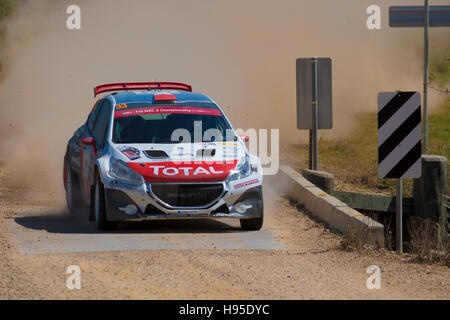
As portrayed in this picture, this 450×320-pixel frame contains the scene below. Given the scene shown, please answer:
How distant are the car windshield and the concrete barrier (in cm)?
160

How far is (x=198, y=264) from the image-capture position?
386 inches

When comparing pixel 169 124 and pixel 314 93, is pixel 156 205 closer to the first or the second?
pixel 169 124

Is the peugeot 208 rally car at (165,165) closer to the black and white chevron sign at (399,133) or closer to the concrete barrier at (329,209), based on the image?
the concrete barrier at (329,209)

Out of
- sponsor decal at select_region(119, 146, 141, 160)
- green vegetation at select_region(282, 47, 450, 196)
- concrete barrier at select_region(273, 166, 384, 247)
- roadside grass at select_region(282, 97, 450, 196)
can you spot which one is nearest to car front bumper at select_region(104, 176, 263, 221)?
sponsor decal at select_region(119, 146, 141, 160)

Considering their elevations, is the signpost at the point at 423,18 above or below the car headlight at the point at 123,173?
above

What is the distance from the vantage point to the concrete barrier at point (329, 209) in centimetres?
1130

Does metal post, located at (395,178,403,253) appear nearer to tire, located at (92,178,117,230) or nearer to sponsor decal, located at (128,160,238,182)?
sponsor decal, located at (128,160,238,182)

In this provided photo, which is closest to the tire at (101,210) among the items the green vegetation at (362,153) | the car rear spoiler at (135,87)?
the car rear spoiler at (135,87)

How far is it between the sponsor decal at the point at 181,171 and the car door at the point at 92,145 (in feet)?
→ 2.69

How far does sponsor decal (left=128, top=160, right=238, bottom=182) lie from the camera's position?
1143 centimetres

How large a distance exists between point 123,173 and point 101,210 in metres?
0.52

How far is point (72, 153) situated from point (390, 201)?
574cm

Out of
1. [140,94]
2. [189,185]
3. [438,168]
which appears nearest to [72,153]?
[140,94]

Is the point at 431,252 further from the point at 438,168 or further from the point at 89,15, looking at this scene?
the point at 89,15
